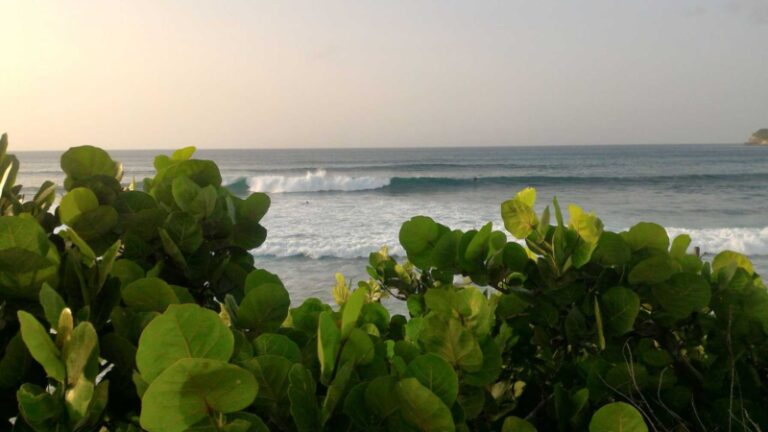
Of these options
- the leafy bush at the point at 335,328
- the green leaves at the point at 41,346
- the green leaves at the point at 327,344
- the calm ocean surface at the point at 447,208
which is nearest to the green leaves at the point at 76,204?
the leafy bush at the point at 335,328

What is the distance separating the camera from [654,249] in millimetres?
1068

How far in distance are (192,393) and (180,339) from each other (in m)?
0.05

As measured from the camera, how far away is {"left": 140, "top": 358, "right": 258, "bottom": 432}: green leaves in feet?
1.51

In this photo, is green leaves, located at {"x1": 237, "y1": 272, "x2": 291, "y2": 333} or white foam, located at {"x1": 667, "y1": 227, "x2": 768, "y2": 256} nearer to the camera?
green leaves, located at {"x1": 237, "y1": 272, "x2": 291, "y2": 333}

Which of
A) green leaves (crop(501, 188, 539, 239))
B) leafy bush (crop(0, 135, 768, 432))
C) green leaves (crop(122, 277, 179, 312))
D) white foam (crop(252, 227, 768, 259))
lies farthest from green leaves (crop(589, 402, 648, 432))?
white foam (crop(252, 227, 768, 259))

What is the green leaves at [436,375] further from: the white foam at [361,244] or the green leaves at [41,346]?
the white foam at [361,244]

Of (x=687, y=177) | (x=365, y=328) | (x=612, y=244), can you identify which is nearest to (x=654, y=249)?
(x=612, y=244)

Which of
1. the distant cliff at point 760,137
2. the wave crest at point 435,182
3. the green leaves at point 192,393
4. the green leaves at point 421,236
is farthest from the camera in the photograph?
the distant cliff at point 760,137

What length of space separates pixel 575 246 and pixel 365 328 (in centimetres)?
40

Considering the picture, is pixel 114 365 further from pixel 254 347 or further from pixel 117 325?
pixel 254 347

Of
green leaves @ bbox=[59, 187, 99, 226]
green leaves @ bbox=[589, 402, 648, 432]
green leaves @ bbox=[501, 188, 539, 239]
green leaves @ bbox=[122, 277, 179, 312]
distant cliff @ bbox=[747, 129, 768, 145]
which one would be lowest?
green leaves @ bbox=[589, 402, 648, 432]

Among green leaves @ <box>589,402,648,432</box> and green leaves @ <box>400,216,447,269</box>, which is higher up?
green leaves @ <box>400,216,447,269</box>

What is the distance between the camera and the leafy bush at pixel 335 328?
0.54m

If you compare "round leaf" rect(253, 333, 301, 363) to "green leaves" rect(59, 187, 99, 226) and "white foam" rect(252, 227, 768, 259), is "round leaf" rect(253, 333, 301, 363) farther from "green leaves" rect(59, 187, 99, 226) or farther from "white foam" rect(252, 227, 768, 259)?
"white foam" rect(252, 227, 768, 259)
